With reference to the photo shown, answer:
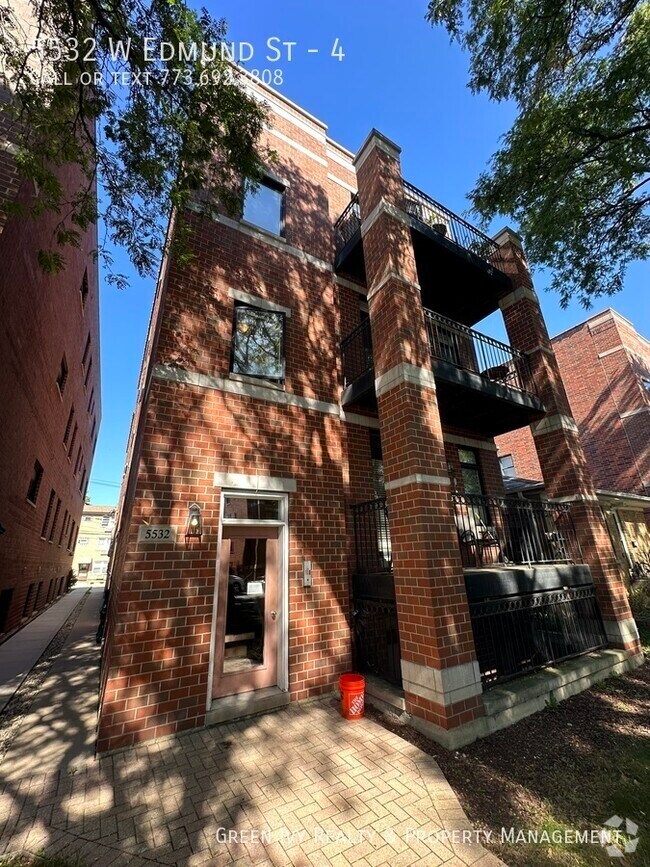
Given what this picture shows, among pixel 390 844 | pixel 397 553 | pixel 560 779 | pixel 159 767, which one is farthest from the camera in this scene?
pixel 397 553

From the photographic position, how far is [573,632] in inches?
265

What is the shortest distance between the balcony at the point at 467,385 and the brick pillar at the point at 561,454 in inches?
14.5

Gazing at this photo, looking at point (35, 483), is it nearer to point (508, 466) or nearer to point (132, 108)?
point (132, 108)

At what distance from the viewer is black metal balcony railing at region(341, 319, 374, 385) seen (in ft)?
25.9

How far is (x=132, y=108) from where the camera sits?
547 centimetres

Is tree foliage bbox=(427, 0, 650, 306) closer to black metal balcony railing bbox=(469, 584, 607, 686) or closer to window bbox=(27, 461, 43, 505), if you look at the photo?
black metal balcony railing bbox=(469, 584, 607, 686)

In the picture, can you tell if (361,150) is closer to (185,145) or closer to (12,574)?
(185,145)

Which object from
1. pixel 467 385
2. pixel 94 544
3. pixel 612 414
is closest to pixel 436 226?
pixel 467 385

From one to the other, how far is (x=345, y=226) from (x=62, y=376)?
11021mm

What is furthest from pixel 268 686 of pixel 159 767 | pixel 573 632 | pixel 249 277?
pixel 249 277

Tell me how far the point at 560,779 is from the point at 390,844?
2.08m

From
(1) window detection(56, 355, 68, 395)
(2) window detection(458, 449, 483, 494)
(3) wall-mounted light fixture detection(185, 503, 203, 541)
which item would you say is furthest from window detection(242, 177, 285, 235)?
(1) window detection(56, 355, 68, 395)

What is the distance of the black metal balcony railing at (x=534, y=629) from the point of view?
5.64m

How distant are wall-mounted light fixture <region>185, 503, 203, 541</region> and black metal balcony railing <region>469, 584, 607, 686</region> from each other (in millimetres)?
4283
